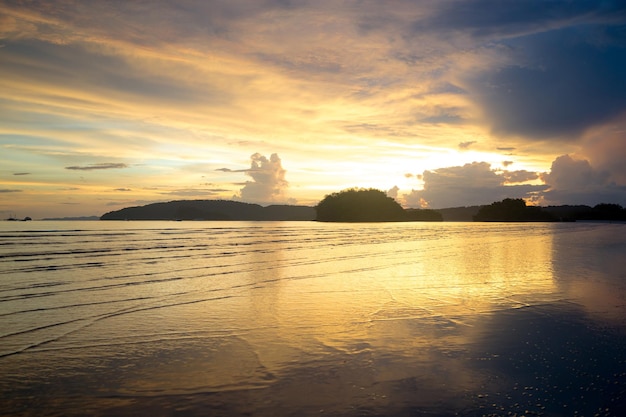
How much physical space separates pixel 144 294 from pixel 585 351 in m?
13.0

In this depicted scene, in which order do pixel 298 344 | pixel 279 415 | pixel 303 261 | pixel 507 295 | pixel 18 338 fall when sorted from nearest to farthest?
pixel 279 415
pixel 298 344
pixel 18 338
pixel 507 295
pixel 303 261

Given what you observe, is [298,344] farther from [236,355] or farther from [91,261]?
[91,261]

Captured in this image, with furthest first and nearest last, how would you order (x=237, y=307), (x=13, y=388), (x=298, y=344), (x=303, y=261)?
(x=303, y=261)
(x=237, y=307)
(x=298, y=344)
(x=13, y=388)

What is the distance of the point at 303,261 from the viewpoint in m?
26.8

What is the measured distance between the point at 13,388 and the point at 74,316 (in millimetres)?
5448

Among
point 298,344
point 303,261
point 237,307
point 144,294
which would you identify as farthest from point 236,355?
point 303,261

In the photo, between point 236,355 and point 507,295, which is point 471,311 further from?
point 236,355

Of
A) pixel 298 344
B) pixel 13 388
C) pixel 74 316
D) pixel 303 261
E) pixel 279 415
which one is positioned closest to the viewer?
pixel 279 415

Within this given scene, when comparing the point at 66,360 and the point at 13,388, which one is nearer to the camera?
the point at 13,388

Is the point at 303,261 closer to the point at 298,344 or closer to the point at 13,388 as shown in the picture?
the point at 298,344

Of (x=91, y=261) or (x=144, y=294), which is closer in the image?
(x=144, y=294)

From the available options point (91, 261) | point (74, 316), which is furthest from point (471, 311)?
point (91, 261)

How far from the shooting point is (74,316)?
11508mm

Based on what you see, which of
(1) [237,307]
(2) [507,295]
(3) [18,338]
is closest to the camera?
(3) [18,338]
